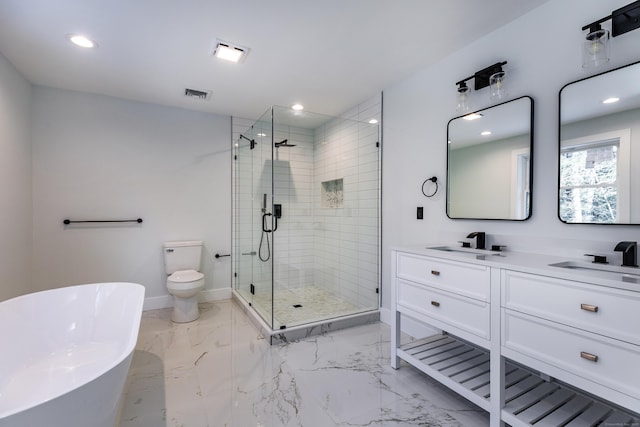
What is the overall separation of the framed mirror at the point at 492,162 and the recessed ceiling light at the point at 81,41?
9.13 feet

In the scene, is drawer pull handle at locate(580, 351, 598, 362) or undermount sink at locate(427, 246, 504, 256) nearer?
drawer pull handle at locate(580, 351, 598, 362)

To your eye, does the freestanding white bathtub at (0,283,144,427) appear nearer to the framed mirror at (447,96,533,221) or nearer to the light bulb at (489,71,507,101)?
the framed mirror at (447,96,533,221)

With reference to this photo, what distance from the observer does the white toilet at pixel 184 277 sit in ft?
10.1

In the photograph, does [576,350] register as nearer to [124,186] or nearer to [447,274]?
[447,274]

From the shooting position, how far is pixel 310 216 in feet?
11.1

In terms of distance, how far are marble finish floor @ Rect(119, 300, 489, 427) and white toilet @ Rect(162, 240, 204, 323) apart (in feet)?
1.10

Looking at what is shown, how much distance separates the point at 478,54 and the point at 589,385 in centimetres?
211

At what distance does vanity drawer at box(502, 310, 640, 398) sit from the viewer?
3.62ft

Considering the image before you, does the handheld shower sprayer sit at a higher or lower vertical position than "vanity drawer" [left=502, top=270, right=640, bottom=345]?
higher

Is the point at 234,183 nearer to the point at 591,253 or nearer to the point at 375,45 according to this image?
the point at 375,45

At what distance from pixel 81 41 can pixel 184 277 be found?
221 centimetres


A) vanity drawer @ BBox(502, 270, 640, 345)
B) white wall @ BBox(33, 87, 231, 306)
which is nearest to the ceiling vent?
white wall @ BBox(33, 87, 231, 306)

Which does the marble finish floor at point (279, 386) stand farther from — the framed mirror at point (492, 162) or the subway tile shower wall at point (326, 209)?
the framed mirror at point (492, 162)

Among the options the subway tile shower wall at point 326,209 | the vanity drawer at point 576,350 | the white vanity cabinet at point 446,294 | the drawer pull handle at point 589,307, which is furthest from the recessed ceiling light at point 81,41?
the drawer pull handle at point 589,307
